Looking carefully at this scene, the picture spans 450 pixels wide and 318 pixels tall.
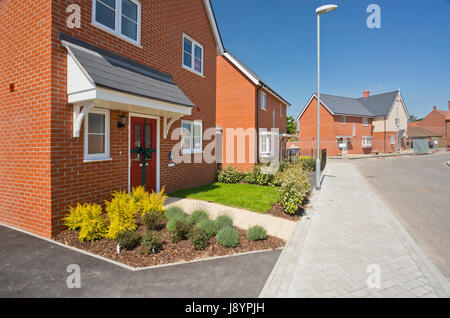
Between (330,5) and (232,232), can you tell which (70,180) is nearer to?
(232,232)

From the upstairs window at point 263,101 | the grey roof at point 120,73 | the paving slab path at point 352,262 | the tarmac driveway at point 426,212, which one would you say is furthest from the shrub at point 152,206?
the upstairs window at point 263,101

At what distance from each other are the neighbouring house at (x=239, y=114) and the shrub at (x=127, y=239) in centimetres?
1226

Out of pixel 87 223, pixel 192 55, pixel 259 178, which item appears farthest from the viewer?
pixel 259 178

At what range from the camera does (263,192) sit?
10.1 metres

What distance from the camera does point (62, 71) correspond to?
5273 millimetres

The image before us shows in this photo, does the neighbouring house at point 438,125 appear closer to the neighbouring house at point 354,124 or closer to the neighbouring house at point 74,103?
the neighbouring house at point 354,124

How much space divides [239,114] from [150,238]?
14072 millimetres

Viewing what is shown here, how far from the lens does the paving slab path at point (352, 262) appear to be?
346 centimetres

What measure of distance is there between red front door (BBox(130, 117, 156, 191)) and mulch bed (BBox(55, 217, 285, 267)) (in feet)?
8.46

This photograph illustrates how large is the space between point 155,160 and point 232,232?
4.40 meters

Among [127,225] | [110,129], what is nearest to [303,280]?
[127,225]

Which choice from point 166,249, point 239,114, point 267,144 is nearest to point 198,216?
point 166,249

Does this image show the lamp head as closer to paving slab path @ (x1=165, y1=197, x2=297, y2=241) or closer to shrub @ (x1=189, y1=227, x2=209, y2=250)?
paving slab path @ (x1=165, y1=197, x2=297, y2=241)

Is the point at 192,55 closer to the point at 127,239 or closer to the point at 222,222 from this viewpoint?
the point at 222,222
